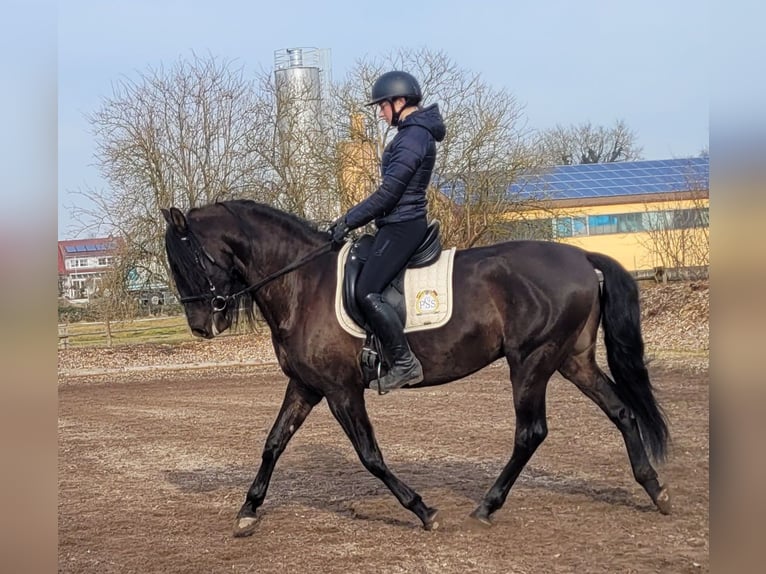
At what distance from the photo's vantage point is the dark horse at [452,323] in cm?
583

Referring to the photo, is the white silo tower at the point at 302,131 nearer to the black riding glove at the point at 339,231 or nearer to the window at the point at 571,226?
the window at the point at 571,226

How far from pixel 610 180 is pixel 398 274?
2788 cm

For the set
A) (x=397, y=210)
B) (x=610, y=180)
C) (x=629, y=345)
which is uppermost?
(x=610, y=180)

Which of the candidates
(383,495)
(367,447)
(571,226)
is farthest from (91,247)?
(367,447)

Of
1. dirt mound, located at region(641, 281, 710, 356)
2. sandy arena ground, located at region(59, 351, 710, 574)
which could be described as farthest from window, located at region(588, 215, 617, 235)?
sandy arena ground, located at region(59, 351, 710, 574)

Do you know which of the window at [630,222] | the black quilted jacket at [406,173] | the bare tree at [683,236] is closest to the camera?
the black quilted jacket at [406,173]

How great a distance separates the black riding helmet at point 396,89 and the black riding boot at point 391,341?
130 cm

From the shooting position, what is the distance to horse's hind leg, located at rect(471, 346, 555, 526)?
229 inches

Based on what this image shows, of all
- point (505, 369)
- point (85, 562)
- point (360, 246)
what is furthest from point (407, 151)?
point (505, 369)

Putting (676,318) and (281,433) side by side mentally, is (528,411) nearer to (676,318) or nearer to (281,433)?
(281,433)

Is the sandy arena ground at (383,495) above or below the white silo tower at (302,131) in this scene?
below

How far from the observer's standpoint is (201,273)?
19.7 feet

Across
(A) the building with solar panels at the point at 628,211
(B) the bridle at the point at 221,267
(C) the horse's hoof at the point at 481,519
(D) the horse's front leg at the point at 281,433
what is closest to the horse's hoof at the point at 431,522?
(C) the horse's hoof at the point at 481,519
